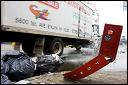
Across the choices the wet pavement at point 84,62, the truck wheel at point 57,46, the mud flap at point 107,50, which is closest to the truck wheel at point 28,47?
the truck wheel at point 57,46

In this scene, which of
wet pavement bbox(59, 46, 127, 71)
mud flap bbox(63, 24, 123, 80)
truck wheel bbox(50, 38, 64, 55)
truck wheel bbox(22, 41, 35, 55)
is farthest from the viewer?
truck wheel bbox(22, 41, 35, 55)

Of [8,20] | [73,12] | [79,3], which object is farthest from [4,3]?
[79,3]

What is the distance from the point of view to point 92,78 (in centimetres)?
659

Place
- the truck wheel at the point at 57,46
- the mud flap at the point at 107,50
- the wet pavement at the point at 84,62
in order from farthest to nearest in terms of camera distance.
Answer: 1. the truck wheel at the point at 57,46
2. the wet pavement at the point at 84,62
3. the mud flap at the point at 107,50

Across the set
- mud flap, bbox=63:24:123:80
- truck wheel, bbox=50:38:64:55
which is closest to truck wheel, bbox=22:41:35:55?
truck wheel, bbox=50:38:64:55

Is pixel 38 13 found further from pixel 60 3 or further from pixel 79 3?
pixel 79 3

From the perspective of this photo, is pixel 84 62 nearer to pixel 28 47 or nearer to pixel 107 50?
pixel 28 47

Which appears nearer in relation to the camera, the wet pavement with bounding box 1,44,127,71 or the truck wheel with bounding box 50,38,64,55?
the wet pavement with bounding box 1,44,127,71

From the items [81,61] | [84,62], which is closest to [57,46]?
[81,61]

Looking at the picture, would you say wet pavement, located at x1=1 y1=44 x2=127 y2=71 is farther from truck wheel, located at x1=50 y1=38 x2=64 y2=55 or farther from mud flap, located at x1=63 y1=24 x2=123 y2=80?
mud flap, located at x1=63 y1=24 x2=123 y2=80

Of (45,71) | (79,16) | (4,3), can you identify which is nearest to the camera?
(45,71)

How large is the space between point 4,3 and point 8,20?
0.49 meters

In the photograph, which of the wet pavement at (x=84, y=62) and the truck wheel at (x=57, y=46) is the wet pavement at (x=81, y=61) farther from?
the truck wheel at (x=57, y=46)

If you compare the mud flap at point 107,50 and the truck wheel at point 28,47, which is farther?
the truck wheel at point 28,47
